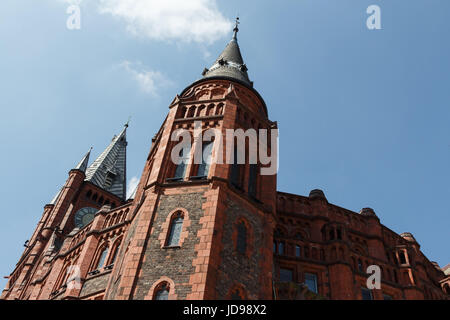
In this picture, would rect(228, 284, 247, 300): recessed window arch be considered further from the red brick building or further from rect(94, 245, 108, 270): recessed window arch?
rect(94, 245, 108, 270): recessed window arch

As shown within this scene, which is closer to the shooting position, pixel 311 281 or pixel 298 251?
pixel 311 281

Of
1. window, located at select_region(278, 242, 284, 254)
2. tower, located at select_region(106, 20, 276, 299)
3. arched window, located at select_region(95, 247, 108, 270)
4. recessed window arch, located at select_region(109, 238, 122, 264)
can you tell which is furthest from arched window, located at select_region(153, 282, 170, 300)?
window, located at select_region(278, 242, 284, 254)

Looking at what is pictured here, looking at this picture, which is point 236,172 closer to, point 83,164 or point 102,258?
point 102,258

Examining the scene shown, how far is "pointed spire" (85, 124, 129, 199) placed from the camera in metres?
55.5

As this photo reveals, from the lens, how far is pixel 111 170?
195 ft

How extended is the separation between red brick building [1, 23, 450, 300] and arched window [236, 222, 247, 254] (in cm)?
6

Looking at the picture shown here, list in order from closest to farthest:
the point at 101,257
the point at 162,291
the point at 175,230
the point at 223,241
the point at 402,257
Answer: the point at 162,291 → the point at 223,241 → the point at 175,230 → the point at 101,257 → the point at 402,257

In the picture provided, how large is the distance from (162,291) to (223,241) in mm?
3506

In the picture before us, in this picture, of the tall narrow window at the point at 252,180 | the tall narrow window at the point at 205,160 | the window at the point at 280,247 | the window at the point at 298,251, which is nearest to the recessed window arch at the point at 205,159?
the tall narrow window at the point at 205,160

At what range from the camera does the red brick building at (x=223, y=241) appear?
717 inches

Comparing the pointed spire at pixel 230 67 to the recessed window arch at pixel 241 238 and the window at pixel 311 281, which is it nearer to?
the recessed window arch at pixel 241 238

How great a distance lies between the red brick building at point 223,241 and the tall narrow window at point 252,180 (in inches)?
3.6

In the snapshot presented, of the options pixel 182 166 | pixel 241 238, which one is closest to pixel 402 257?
pixel 241 238
